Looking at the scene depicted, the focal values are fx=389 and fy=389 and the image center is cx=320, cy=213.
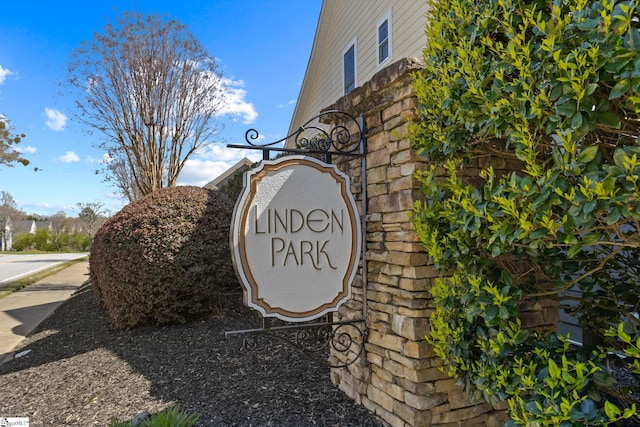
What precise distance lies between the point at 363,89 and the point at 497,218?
141 centimetres

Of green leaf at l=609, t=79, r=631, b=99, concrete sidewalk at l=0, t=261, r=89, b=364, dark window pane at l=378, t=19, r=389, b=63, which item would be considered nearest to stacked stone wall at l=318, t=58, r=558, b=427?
green leaf at l=609, t=79, r=631, b=99

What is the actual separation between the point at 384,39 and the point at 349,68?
5.37 feet

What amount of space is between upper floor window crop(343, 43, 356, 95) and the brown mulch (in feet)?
19.5

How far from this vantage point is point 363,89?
2.63 metres

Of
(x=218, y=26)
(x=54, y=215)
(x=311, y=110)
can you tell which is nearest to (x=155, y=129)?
(x=218, y=26)

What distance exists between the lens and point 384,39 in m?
7.41

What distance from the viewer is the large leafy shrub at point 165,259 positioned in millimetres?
4762

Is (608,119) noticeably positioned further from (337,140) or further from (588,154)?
(337,140)

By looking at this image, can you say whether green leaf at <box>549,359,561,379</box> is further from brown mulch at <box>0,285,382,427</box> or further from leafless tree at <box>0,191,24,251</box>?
leafless tree at <box>0,191,24,251</box>

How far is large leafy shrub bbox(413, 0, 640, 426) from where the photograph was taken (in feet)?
4.03

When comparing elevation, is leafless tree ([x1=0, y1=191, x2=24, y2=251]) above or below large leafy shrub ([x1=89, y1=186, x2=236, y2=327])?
above

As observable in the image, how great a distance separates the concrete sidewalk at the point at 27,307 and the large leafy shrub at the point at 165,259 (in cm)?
152

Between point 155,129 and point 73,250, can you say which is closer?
point 155,129

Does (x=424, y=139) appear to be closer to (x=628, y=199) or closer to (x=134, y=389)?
(x=628, y=199)
